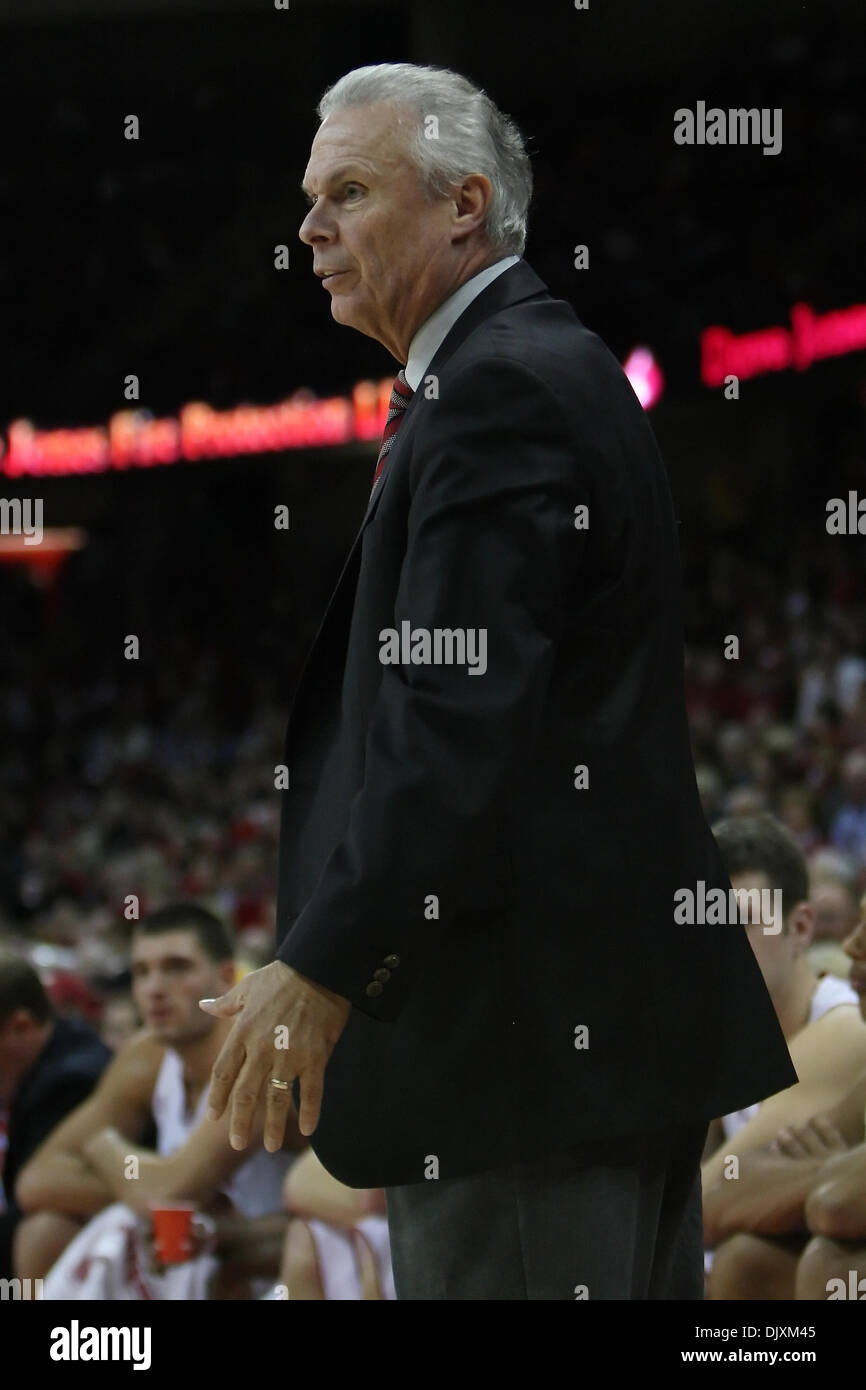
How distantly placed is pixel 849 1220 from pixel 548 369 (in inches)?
55.3

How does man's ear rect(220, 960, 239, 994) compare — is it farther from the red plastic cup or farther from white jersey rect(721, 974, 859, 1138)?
white jersey rect(721, 974, 859, 1138)

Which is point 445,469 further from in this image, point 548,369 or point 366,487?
point 366,487

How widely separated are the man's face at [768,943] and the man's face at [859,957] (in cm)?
11

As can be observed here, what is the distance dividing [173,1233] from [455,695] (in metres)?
1.99

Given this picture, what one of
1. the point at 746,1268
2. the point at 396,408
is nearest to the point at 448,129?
the point at 396,408

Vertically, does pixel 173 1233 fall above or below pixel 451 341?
below

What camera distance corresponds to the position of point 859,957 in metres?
2.47

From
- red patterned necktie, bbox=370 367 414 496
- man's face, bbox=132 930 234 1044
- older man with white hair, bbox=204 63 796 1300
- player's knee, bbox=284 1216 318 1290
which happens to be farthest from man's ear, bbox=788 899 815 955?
red patterned necktie, bbox=370 367 414 496

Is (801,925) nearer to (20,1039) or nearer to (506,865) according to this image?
(506,865)

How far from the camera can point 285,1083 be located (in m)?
1.48

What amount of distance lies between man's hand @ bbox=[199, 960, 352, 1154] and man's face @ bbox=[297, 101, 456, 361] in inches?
24.5

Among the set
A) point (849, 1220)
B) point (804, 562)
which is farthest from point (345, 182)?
point (804, 562)

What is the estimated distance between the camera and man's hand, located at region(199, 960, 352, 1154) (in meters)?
1.47

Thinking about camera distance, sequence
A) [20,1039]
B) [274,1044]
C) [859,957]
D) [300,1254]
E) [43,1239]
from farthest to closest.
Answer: [20,1039] < [43,1239] < [300,1254] < [859,957] < [274,1044]
